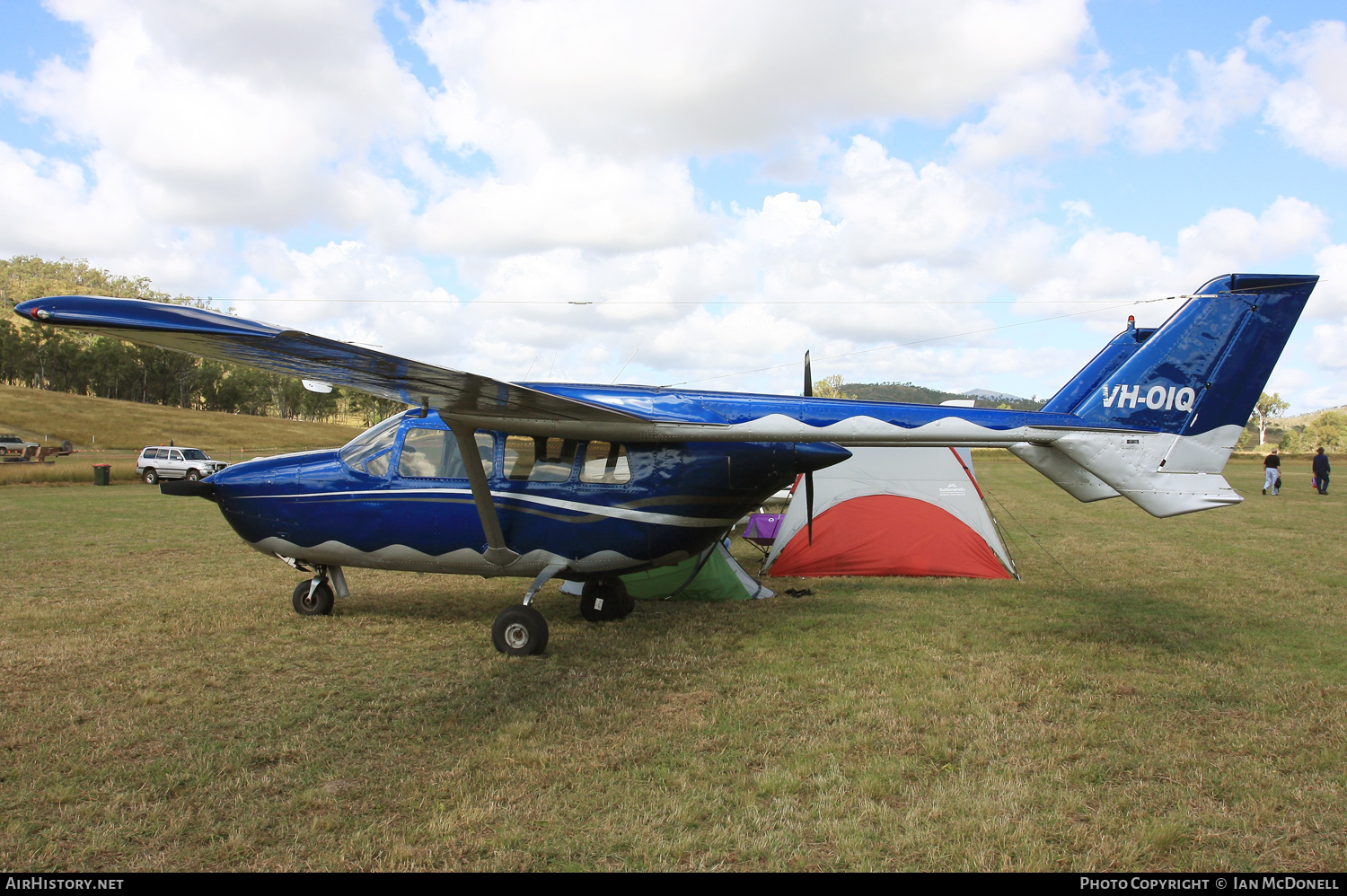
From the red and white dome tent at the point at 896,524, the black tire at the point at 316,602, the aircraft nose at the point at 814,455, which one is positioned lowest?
the black tire at the point at 316,602

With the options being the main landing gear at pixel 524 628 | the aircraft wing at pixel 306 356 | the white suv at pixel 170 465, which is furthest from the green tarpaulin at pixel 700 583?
the white suv at pixel 170 465

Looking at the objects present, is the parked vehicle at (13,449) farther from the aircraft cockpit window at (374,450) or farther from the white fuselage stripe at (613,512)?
the white fuselage stripe at (613,512)

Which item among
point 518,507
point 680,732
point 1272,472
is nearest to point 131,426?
point 518,507

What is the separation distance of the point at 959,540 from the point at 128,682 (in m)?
9.56

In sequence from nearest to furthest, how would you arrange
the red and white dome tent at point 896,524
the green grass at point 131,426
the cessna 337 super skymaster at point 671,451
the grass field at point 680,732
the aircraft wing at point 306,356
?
the grass field at point 680,732 < the aircraft wing at point 306,356 < the cessna 337 super skymaster at point 671,451 < the red and white dome tent at point 896,524 < the green grass at point 131,426

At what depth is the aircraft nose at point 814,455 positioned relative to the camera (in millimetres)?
7027

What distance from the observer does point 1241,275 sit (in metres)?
6.72

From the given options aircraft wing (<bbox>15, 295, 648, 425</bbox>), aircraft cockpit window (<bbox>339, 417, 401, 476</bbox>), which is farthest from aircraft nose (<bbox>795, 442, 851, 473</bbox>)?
aircraft cockpit window (<bbox>339, 417, 401, 476</bbox>)

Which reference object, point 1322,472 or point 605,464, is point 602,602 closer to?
point 605,464

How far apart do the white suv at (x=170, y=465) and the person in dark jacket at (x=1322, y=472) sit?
42518 mm

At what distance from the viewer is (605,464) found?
7.13 meters

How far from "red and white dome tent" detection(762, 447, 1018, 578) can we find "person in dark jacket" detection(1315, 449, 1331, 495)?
2296cm

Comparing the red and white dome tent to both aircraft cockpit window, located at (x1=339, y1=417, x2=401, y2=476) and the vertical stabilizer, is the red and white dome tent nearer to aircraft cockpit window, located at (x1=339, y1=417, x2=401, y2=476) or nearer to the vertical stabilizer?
the vertical stabilizer
